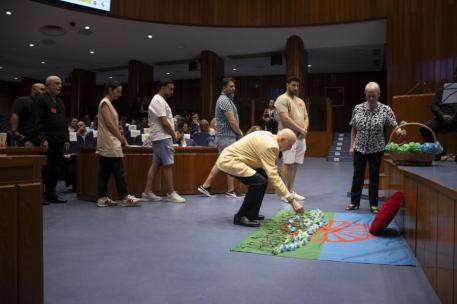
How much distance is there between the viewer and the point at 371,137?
402 cm

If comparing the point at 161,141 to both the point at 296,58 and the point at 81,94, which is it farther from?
the point at 81,94

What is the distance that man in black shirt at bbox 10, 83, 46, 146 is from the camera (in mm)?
4407

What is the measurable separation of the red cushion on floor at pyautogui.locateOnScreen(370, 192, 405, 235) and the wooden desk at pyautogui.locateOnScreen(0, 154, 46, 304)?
7.71 feet

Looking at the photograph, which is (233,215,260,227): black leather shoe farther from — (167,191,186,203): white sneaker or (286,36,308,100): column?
(286,36,308,100): column

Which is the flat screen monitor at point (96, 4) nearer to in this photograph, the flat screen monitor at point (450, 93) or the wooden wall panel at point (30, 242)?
the flat screen monitor at point (450, 93)

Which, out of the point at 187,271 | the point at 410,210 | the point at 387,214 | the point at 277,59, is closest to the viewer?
the point at 187,271

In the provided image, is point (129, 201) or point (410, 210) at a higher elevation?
point (410, 210)

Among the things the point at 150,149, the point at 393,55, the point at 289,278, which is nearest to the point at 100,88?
the point at 393,55

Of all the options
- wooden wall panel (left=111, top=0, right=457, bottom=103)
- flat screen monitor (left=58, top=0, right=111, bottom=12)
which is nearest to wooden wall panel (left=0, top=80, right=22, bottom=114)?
flat screen monitor (left=58, top=0, right=111, bottom=12)

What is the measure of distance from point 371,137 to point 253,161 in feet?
4.29

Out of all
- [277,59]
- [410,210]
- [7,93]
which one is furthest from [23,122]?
[7,93]

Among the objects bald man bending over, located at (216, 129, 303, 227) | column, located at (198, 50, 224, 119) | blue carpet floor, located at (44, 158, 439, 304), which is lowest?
blue carpet floor, located at (44, 158, 439, 304)

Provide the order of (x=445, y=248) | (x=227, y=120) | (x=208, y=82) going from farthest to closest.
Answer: (x=208, y=82) → (x=227, y=120) → (x=445, y=248)

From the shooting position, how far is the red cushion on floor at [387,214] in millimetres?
2980
